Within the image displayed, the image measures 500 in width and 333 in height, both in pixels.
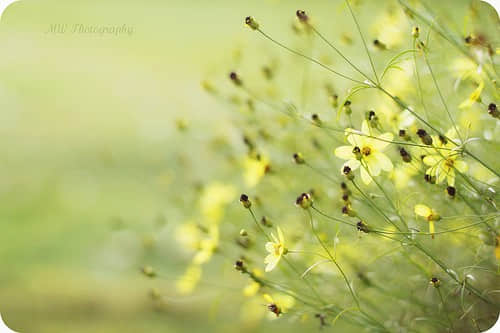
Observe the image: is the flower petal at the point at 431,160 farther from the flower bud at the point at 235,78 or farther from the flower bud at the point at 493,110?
the flower bud at the point at 235,78

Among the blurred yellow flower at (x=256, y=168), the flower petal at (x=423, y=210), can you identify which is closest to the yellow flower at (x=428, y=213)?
the flower petal at (x=423, y=210)

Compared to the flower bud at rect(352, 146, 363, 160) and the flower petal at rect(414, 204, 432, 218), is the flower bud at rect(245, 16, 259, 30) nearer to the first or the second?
the flower bud at rect(352, 146, 363, 160)

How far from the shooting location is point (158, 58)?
1823 millimetres

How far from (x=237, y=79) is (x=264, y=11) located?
40.2 inches

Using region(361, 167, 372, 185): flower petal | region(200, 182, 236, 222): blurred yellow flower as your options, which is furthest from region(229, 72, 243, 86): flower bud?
region(200, 182, 236, 222): blurred yellow flower

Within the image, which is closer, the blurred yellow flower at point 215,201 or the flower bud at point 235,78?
the flower bud at point 235,78

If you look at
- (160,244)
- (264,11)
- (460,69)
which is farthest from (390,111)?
(264,11)

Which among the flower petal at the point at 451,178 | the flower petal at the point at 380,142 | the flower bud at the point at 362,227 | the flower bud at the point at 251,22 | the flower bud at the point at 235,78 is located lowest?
the flower bud at the point at 362,227

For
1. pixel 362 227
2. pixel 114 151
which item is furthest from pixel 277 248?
pixel 114 151

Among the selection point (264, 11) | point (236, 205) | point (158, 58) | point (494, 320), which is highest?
point (264, 11)

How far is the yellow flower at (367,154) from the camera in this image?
0.60 meters

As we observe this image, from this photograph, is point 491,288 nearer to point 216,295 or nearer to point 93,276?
point 216,295

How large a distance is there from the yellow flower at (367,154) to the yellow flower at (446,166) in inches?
1.8

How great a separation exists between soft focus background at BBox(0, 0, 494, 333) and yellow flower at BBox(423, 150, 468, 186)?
1.41 ft
